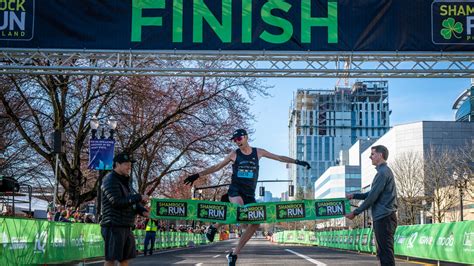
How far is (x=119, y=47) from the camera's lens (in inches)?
614

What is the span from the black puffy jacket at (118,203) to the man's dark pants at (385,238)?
298 cm

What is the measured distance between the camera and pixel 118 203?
298 inches

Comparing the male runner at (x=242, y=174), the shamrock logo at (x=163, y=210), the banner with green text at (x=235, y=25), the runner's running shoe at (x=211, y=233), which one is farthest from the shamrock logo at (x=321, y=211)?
the banner with green text at (x=235, y=25)

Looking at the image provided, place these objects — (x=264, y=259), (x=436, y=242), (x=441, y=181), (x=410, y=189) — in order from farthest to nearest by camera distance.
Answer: (x=410, y=189)
(x=441, y=181)
(x=264, y=259)
(x=436, y=242)

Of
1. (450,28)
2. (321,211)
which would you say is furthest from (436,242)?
(321,211)

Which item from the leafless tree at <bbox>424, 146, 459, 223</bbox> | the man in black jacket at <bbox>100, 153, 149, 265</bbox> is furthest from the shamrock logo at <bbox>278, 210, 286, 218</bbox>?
the leafless tree at <bbox>424, 146, 459, 223</bbox>

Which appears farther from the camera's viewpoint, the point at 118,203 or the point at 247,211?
the point at 247,211

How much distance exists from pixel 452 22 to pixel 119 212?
36.7 feet

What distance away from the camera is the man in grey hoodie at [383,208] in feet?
26.3

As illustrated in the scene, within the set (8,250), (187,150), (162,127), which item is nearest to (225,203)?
(8,250)

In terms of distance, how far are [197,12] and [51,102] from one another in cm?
1597

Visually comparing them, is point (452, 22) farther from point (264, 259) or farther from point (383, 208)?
point (383, 208)

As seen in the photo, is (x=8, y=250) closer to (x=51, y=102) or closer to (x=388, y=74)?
(x=388, y=74)

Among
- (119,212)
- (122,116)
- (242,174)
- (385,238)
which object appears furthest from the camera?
(122,116)
